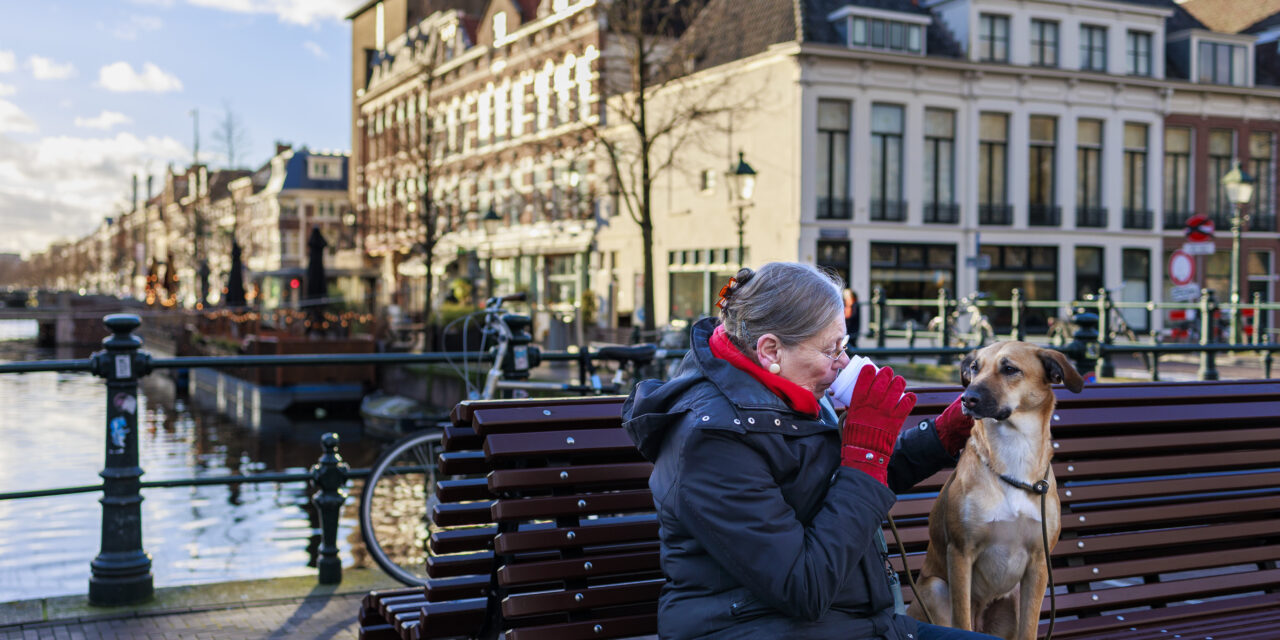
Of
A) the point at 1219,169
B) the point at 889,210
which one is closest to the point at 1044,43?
the point at 889,210

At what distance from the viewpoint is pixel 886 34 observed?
106ft

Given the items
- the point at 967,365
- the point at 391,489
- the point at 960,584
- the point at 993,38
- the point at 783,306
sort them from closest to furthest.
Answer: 1. the point at 783,306
2. the point at 960,584
3. the point at 967,365
4. the point at 391,489
5. the point at 993,38

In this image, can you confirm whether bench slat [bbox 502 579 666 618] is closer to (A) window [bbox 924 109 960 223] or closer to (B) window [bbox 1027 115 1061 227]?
(A) window [bbox 924 109 960 223]

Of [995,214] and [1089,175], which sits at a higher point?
[1089,175]

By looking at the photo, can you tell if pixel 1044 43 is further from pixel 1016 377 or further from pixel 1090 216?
pixel 1016 377

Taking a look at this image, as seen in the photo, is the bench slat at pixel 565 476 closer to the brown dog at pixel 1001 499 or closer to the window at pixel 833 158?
the brown dog at pixel 1001 499

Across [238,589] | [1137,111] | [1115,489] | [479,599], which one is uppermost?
[1137,111]

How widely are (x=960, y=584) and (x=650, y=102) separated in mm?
34128

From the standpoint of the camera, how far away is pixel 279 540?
38.4 feet

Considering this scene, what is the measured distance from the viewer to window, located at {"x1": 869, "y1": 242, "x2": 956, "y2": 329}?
106 feet

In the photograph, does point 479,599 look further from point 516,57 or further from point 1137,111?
point 516,57

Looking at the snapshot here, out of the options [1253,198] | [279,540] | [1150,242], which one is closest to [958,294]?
[1150,242]

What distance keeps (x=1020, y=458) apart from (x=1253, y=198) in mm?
38819

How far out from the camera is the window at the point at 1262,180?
3703 centimetres
